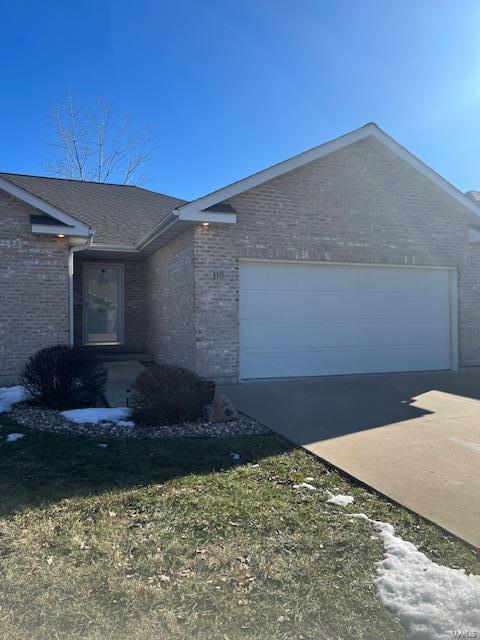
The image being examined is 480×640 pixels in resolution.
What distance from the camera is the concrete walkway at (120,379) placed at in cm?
864

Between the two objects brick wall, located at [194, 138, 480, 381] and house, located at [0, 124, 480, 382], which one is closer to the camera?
brick wall, located at [194, 138, 480, 381]

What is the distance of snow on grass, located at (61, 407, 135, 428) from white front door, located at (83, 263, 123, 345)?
7.91m

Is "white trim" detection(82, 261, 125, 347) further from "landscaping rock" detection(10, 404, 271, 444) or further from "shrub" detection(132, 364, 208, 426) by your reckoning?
"shrub" detection(132, 364, 208, 426)

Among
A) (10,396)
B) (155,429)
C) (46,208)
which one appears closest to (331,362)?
(155,429)

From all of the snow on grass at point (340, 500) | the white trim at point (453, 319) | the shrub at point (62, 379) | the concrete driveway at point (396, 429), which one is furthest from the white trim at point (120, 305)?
the snow on grass at point (340, 500)

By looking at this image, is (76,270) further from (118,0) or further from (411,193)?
(411,193)

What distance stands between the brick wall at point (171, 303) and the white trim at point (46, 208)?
2105mm

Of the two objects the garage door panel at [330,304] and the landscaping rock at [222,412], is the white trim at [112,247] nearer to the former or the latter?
the garage door panel at [330,304]

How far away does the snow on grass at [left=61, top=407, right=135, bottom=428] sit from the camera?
6.88 metres

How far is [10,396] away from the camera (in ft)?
28.9

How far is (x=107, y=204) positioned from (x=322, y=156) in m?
8.66

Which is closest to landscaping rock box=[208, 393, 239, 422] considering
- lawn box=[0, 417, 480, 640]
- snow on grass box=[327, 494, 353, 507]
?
lawn box=[0, 417, 480, 640]

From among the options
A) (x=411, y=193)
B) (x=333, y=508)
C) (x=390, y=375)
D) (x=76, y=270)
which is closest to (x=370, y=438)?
(x=333, y=508)

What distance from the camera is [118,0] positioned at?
8797 millimetres
